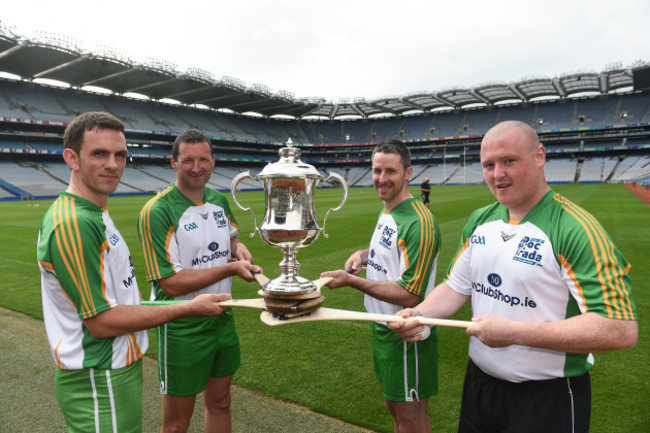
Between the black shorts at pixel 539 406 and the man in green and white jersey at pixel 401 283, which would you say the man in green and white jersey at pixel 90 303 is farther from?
the black shorts at pixel 539 406

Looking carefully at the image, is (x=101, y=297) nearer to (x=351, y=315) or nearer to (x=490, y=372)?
(x=351, y=315)

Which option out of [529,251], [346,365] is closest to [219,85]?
[346,365]

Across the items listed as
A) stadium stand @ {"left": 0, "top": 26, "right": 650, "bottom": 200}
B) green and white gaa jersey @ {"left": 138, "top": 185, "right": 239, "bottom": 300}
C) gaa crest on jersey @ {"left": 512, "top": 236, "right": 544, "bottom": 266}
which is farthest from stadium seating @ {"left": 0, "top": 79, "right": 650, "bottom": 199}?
gaa crest on jersey @ {"left": 512, "top": 236, "right": 544, "bottom": 266}

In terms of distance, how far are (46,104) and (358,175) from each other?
44704mm

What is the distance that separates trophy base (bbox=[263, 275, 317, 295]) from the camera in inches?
68.6

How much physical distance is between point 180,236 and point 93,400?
3.98 feet

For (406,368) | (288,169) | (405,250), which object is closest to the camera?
(288,169)

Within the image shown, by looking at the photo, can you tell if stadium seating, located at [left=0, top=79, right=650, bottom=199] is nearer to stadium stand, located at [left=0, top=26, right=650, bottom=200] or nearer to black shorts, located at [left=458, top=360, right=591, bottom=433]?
stadium stand, located at [left=0, top=26, right=650, bottom=200]

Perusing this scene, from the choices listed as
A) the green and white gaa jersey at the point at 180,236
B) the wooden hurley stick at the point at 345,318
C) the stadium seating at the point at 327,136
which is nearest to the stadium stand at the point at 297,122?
the stadium seating at the point at 327,136

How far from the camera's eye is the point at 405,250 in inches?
105

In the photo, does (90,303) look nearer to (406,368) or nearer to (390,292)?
(390,292)

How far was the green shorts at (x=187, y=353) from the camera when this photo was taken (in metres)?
2.66

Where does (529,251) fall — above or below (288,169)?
below

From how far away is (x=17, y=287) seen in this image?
7188mm
